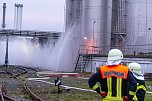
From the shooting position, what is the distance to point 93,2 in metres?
44.5

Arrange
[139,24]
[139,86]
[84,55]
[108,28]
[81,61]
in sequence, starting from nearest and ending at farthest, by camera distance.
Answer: [139,86] → [81,61] → [84,55] → [139,24] → [108,28]

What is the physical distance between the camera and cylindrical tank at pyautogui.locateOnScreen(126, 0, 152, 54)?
4450 cm

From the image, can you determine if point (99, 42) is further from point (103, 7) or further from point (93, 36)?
→ point (103, 7)

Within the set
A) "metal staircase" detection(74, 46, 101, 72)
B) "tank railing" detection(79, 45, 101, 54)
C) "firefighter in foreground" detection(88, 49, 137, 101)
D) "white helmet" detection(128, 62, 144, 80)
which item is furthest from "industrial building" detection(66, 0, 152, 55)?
"firefighter in foreground" detection(88, 49, 137, 101)

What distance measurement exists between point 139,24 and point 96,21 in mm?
5047

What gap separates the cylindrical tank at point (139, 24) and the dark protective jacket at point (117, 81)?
38.2 m

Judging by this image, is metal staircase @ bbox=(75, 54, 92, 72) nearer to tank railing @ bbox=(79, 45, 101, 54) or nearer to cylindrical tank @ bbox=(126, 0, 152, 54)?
tank railing @ bbox=(79, 45, 101, 54)

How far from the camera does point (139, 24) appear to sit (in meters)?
45.2

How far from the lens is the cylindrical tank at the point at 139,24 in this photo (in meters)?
44.5

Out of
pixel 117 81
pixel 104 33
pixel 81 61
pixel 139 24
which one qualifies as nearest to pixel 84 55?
pixel 81 61

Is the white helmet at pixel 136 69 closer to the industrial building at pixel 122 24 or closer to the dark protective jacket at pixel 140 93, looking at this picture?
the dark protective jacket at pixel 140 93

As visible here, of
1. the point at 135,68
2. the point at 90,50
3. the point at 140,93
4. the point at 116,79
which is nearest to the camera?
the point at 116,79

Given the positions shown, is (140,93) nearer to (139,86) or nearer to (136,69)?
(139,86)

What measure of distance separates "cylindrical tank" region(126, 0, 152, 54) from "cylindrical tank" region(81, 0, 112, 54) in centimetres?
295
